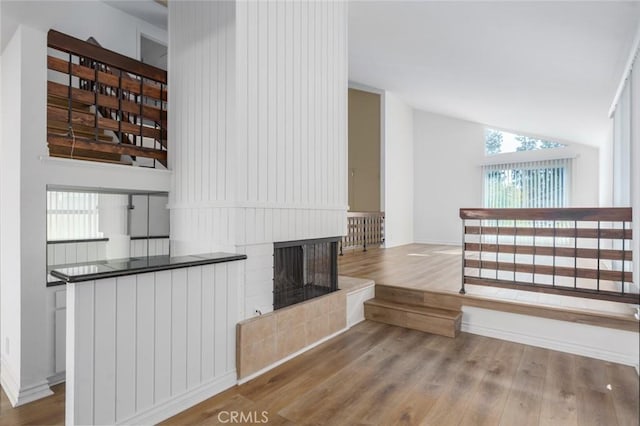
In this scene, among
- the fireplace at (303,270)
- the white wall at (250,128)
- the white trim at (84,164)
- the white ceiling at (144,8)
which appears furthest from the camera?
the white ceiling at (144,8)

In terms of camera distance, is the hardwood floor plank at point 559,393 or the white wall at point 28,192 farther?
the white wall at point 28,192

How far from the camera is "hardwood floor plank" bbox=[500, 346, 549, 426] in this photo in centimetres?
178

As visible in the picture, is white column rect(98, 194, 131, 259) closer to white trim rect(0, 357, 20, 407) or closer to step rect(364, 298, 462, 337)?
white trim rect(0, 357, 20, 407)

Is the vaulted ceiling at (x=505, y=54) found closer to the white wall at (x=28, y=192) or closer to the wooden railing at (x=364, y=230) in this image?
the white wall at (x=28, y=192)

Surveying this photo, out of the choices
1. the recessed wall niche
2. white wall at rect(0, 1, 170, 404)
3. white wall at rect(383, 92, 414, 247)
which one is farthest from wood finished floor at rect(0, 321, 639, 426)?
white wall at rect(383, 92, 414, 247)

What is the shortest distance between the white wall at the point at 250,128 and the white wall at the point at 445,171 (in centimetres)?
514

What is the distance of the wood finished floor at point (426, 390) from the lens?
1.81 metres

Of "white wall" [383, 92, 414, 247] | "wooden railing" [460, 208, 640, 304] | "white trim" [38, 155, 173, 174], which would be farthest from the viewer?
"white wall" [383, 92, 414, 247]

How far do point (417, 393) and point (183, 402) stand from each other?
134cm

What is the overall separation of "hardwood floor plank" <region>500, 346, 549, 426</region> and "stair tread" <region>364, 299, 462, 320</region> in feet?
1.98

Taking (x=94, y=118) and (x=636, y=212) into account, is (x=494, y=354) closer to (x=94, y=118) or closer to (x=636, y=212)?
(x=636, y=212)

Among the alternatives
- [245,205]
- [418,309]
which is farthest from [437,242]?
[245,205]

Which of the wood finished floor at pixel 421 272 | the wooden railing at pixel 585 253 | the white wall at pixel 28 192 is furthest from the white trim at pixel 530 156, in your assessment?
the white wall at pixel 28 192

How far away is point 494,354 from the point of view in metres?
2.49
